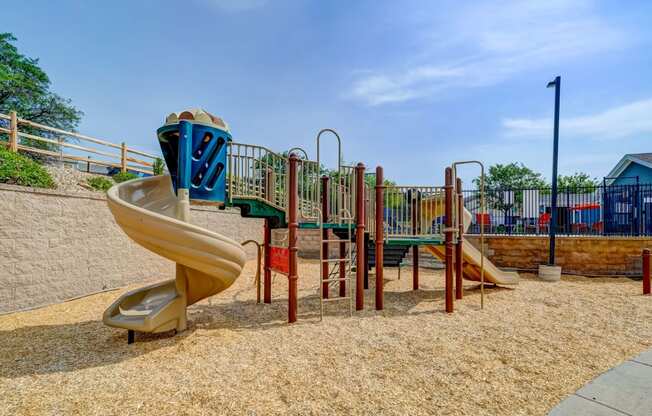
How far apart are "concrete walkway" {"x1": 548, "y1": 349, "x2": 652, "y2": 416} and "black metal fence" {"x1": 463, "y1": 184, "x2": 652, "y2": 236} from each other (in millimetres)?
10315

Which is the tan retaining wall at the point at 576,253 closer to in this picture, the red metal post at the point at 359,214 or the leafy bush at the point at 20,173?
the red metal post at the point at 359,214

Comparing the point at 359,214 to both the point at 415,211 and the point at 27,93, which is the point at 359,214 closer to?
the point at 415,211

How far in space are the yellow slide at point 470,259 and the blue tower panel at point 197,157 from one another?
4.19 meters

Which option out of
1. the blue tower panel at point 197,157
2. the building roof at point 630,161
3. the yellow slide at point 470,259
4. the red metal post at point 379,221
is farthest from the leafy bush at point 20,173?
the building roof at point 630,161

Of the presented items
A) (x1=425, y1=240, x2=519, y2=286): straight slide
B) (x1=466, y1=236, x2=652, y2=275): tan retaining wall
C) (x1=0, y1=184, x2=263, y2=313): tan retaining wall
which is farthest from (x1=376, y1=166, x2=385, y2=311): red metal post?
(x1=466, y1=236, x2=652, y2=275): tan retaining wall

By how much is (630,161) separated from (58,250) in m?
27.1

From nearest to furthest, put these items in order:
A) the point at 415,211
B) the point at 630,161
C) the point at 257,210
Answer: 1. the point at 257,210
2. the point at 415,211
3. the point at 630,161

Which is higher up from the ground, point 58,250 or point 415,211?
point 415,211

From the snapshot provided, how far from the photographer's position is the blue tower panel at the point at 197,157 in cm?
482

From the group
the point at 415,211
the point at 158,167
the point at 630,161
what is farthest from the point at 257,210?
the point at 630,161

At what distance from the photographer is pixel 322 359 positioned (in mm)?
4086

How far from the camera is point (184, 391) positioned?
327cm

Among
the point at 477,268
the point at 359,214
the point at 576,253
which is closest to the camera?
the point at 359,214

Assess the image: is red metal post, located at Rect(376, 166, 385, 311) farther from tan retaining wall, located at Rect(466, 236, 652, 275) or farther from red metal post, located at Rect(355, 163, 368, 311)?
tan retaining wall, located at Rect(466, 236, 652, 275)
